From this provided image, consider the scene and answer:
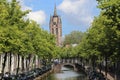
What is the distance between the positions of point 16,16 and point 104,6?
17.4 meters

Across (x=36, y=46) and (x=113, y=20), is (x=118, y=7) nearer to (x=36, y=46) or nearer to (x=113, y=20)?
(x=113, y=20)

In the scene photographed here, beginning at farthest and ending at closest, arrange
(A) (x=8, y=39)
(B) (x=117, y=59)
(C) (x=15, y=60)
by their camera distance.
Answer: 1. (C) (x=15, y=60)
2. (A) (x=8, y=39)
3. (B) (x=117, y=59)

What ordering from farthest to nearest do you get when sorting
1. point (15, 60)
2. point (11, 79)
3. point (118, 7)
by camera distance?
point (15, 60) → point (11, 79) → point (118, 7)

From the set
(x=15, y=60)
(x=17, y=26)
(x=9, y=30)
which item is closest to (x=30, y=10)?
(x=17, y=26)

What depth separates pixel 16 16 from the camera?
53406mm

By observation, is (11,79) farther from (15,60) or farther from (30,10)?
(15,60)

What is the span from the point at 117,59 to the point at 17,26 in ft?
50.0

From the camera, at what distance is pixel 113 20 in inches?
1544

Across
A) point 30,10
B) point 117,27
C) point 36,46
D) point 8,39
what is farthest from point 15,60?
point 117,27

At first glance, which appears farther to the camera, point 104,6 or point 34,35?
point 34,35

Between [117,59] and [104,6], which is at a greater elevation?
[104,6]

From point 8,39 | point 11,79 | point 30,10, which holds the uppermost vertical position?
point 30,10

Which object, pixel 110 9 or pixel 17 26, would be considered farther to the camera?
pixel 17 26

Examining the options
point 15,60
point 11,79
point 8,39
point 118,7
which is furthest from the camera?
point 15,60
